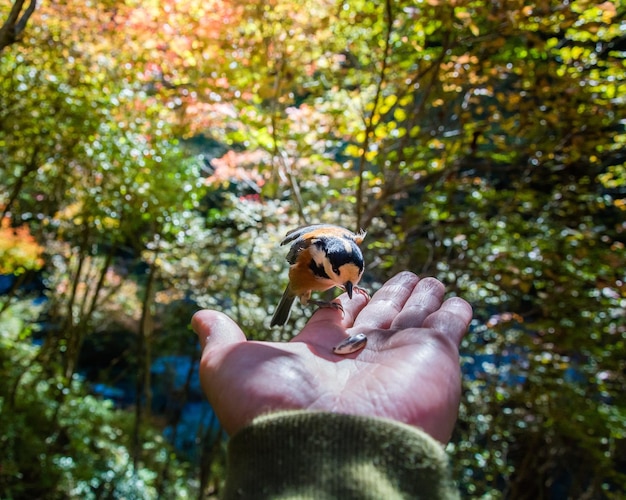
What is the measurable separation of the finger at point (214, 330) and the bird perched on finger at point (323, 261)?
55cm

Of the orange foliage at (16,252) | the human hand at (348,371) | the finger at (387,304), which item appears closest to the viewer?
the human hand at (348,371)

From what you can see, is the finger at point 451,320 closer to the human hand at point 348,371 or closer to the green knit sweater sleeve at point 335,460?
the human hand at point 348,371

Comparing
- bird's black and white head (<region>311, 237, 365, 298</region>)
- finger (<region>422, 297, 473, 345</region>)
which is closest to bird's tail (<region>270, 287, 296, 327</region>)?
bird's black and white head (<region>311, 237, 365, 298</region>)

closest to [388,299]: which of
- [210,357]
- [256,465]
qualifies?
[210,357]

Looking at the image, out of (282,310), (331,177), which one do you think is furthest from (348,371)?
(331,177)

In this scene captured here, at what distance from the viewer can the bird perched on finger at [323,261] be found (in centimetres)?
203

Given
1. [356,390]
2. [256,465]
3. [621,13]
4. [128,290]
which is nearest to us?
[256,465]

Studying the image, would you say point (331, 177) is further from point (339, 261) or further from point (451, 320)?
point (451, 320)

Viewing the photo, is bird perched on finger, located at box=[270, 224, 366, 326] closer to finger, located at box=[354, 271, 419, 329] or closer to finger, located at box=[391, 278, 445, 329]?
finger, located at box=[354, 271, 419, 329]

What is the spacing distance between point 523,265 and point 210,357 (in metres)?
3.16

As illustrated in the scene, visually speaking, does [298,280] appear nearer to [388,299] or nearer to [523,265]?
[388,299]

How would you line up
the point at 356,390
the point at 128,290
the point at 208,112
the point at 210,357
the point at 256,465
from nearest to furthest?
1. the point at 256,465
2. the point at 356,390
3. the point at 210,357
4. the point at 208,112
5. the point at 128,290

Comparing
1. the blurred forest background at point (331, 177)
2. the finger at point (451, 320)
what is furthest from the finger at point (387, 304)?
the blurred forest background at point (331, 177)

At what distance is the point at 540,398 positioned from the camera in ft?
15.2
